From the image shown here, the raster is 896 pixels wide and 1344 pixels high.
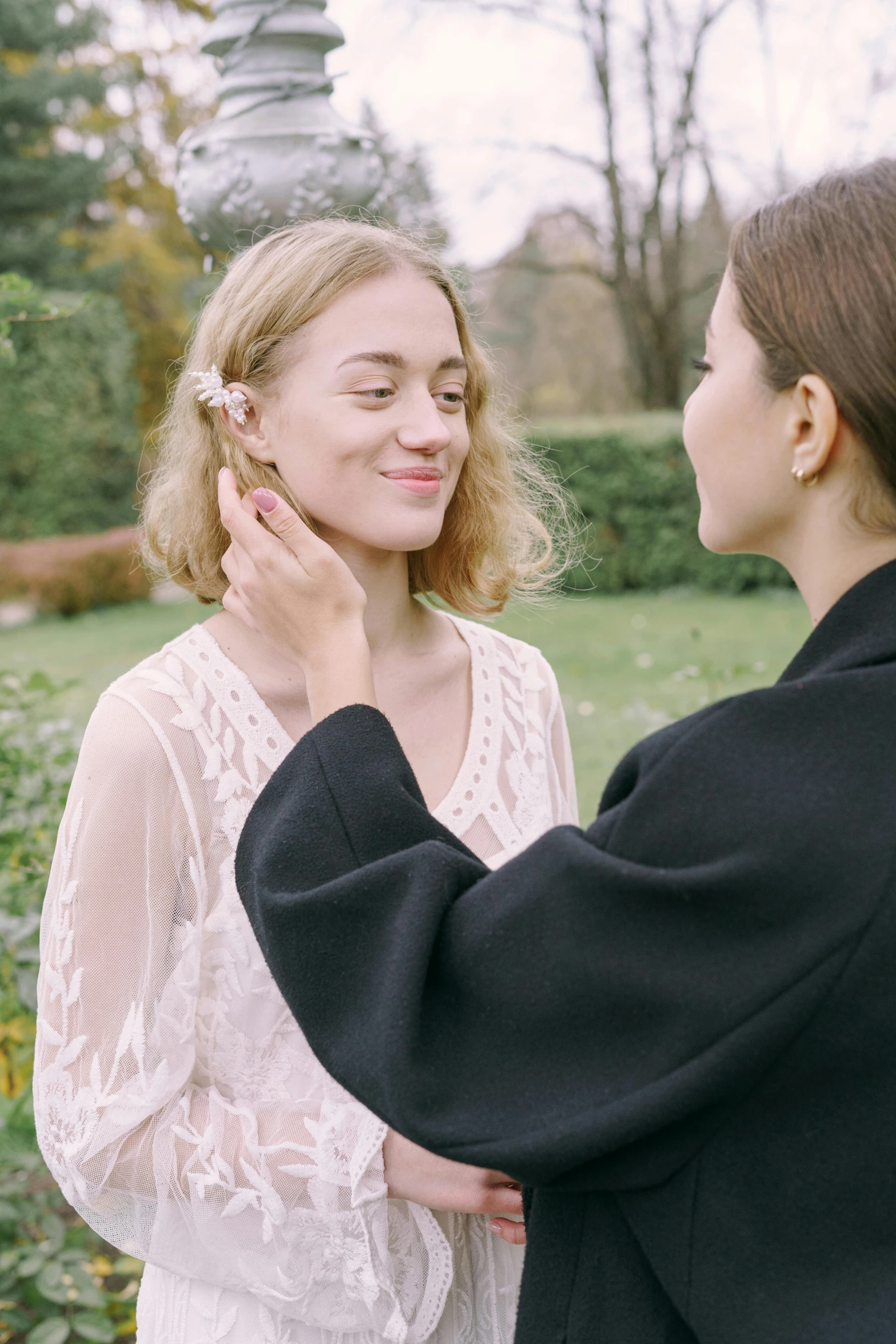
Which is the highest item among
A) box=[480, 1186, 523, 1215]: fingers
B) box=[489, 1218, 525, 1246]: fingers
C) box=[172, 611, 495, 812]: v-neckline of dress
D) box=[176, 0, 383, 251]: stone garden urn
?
box=[176, 0, 383, 251]: stone garden urn

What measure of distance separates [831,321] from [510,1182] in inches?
43.2

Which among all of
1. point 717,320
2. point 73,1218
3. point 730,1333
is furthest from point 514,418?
point 73,1218

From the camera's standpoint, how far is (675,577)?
46.9 feet

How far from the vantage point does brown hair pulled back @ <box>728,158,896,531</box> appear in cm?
107

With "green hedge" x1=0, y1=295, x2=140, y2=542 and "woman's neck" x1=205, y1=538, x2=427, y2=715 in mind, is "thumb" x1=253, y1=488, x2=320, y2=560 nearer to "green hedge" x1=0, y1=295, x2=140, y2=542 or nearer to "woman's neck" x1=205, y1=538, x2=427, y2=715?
"woman's neck" x1=205, y1=538, x2=427, y2=715

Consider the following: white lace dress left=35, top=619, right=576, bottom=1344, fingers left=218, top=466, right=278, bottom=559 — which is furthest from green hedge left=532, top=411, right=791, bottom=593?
white lace dress left=35, top=619, right=576, bottom=1344

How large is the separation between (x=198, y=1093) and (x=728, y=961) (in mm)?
873

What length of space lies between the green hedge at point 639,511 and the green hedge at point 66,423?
6725mm

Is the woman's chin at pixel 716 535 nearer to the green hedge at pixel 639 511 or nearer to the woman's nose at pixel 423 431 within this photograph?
the woman's nose at pixel 423 431

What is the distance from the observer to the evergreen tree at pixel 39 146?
2017cm

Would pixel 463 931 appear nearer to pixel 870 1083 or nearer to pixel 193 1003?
pixel 870 1083

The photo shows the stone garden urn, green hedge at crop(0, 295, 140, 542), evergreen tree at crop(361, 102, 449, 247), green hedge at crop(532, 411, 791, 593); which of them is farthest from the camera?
evergreen tree at crop(361, 102, 449, 247)

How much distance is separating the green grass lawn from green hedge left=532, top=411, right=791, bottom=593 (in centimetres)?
34

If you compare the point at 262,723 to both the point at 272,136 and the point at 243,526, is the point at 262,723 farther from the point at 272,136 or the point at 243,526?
the point at 272,136
